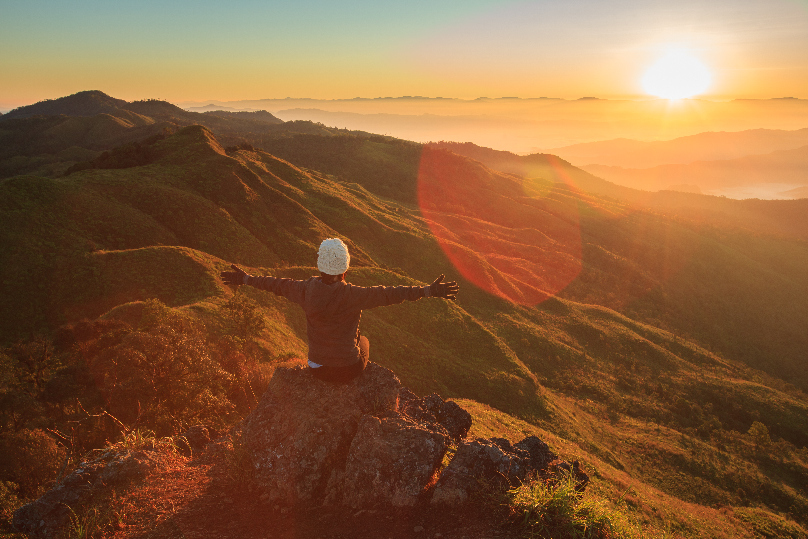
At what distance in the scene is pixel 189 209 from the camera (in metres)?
44.0

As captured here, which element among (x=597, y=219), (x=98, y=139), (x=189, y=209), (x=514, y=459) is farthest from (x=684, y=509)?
(x=98, y=139)

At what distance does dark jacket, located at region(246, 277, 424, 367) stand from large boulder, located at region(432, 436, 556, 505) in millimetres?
3117

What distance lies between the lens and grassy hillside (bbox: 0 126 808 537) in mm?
23609

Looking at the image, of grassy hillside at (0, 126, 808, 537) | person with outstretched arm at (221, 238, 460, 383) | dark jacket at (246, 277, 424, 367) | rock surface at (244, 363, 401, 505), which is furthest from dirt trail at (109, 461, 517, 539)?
grassy hillside at (0, 126, 808, 537)

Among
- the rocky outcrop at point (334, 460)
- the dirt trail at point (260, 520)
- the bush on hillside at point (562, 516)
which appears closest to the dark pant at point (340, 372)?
the rocky outcrop at point (334, 460)

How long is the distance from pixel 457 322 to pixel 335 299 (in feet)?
111

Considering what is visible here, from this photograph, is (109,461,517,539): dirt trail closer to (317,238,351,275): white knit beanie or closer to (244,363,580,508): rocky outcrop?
(244,363,580,508): rocky outcrop

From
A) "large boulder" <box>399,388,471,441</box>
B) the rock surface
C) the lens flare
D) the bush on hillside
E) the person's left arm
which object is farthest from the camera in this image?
the lens flare

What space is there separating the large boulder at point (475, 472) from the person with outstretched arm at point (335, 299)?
2.94m

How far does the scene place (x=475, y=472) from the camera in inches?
318

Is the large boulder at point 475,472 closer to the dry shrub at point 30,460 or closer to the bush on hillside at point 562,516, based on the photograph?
the bush on hillside at point 562,516

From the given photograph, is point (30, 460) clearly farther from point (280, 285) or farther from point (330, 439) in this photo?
point (280, 285)

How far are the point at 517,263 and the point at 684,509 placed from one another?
51.7 m

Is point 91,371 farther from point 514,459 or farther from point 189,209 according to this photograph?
point 189,209
